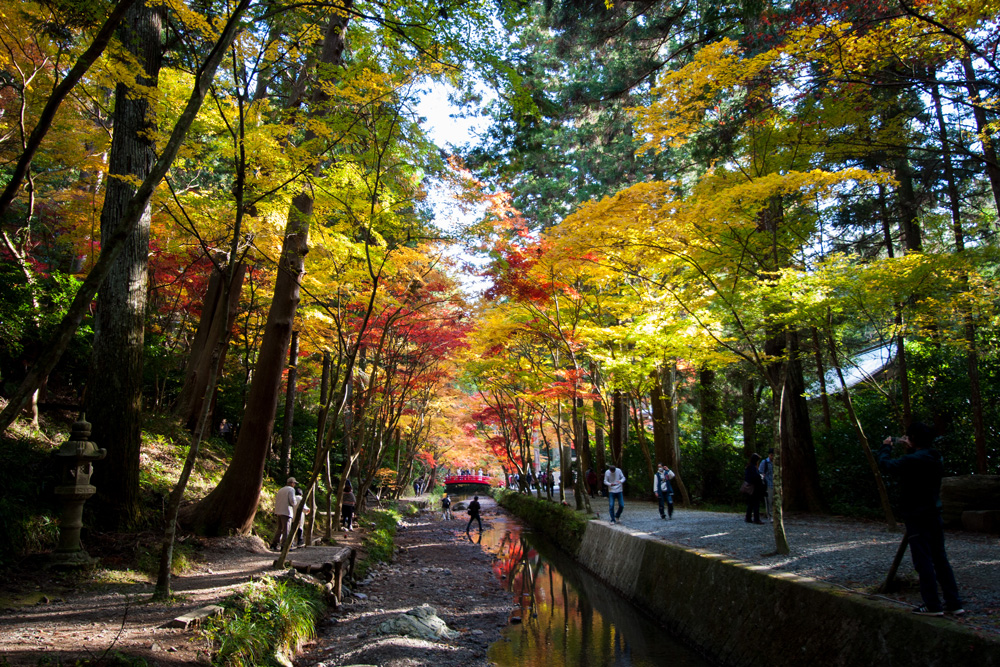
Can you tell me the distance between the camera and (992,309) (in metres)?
9.58

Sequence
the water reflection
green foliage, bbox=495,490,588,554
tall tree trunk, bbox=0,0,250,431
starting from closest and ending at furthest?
1. tall tree trunk, bbox=0,0,250,431
2. the water reflection
3. green foliage, bbox=495,490,588,554

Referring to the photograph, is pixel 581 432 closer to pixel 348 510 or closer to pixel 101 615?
pixel 348 510

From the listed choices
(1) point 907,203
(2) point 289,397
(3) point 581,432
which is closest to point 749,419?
(3) point 581,432

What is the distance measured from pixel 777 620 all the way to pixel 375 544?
1057 cm

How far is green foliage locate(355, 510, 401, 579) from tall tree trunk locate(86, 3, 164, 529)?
4802 millimetres

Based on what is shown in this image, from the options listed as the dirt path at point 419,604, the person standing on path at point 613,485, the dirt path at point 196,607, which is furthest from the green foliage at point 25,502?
the person standing on path at point 613,485

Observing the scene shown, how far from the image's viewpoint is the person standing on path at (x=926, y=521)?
4379 mm

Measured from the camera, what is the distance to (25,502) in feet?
22.7

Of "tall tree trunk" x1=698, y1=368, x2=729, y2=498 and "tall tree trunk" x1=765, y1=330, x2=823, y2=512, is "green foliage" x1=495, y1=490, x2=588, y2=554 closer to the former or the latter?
"tall tree trunk" x1=698, y1=368, x2=729, y2=498

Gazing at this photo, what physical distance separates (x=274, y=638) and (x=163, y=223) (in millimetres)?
9798

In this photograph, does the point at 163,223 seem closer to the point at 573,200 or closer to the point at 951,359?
the point at 573,200

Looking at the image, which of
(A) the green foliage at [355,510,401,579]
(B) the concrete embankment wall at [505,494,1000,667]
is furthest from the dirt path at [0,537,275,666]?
(B) the concrete embankment wall at [505,494,1000,667]

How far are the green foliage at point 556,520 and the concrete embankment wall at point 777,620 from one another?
511 centimetres

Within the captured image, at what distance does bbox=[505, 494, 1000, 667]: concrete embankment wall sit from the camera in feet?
13.6
